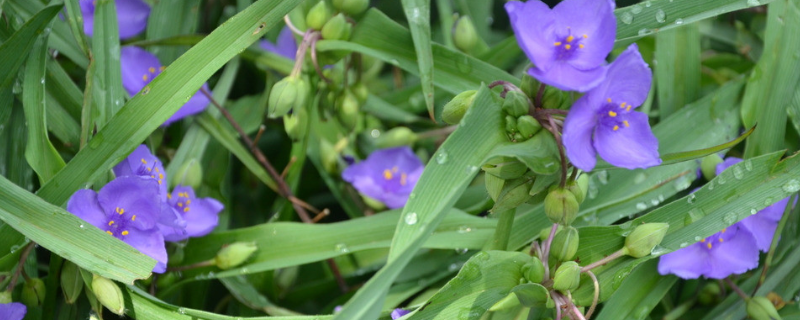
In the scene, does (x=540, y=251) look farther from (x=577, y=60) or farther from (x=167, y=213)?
(x=167, y=213)

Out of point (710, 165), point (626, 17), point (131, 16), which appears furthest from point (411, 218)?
point (131, 16)

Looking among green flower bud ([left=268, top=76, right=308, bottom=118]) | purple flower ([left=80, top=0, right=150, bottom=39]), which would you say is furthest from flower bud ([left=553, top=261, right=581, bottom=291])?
purple flower ([left=80, top=0, right=150, bottom=39])

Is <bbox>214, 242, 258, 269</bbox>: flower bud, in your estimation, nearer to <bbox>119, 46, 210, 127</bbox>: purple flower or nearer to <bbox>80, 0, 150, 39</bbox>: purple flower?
<bbox>119, 46, 210, 127</bbox>: purple flower

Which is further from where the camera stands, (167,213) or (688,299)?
(688,299)

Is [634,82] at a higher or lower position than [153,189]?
lower

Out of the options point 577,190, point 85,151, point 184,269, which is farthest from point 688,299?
point 85,151

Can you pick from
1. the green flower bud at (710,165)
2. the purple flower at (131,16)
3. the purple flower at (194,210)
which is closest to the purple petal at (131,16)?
the purple flower at (131,16)
